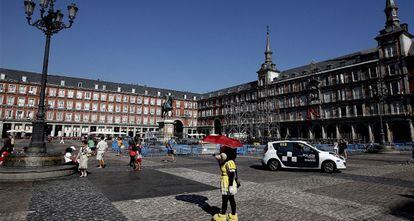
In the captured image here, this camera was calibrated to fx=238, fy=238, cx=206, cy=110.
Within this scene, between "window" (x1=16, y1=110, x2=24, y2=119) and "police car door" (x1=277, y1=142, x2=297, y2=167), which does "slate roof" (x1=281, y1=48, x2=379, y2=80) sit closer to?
"police car door" (x1=277, y1=142, x2=297, y2=167)

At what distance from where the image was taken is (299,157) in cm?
1223

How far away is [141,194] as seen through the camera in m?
7.20

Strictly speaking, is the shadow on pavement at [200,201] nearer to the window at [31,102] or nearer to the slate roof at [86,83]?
the window at [31,102]

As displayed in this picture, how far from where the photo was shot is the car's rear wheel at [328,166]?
11617mm

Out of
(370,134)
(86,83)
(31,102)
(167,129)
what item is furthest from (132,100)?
(370,134)

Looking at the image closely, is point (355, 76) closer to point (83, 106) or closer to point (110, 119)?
point (110, 119)

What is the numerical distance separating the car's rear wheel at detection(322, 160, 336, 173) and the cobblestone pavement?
2.03m

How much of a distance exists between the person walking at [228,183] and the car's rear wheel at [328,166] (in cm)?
882

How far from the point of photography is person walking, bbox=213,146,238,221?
15.4ft

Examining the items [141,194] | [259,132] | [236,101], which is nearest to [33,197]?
[141,194]

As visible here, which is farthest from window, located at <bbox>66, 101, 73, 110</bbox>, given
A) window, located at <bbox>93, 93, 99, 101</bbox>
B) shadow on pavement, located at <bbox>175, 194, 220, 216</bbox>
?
shadow on pavement, located at <bbox>175, 194, 220, 216</bbox>

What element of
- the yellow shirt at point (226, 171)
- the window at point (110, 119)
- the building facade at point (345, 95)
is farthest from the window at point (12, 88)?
the yellow shirt at point (226, 171)

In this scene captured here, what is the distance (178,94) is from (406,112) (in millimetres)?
66588

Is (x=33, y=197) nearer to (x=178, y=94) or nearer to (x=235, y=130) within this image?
(x=235, y=130)
